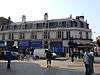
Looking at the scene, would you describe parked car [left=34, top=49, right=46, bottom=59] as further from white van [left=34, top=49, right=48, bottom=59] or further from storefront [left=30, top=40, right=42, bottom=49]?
storefront [left=30, top=40, right=42, bottom=49]

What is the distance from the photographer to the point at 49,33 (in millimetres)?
78125

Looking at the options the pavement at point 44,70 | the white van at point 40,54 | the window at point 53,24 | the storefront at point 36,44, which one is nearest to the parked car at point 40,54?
the white van at point 40,54

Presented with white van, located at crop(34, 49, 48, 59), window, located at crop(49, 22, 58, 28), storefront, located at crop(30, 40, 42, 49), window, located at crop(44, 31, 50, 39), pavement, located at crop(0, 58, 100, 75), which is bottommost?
pavement, located at crop(0, 58, 100, 75)

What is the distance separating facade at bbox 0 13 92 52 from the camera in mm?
75938

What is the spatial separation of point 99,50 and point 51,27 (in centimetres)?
1288

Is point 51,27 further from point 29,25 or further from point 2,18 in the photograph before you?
point 2,18

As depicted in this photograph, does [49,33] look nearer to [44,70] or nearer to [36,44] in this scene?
[36,44]

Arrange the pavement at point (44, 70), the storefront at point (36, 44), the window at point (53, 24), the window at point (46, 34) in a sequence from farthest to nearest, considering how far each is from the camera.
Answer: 1. the storefront at point (36, 44)
2. the window at point (46, 34)
3. the window at point (53, 24)
4. the pavement at point (44, 70)

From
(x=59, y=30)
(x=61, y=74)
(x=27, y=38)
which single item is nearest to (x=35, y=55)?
(x=59, y=30)

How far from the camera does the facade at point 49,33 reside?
75938 mm

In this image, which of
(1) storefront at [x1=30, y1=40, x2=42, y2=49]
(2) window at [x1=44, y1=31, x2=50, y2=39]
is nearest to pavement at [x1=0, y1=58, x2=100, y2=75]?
(2) window at [x1=44, y1=31, x2=50, y2=39]

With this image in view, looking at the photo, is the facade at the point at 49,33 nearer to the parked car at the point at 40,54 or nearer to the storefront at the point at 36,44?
the storefront at the point at 36,44

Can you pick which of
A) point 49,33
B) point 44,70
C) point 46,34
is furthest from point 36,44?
point 44,70

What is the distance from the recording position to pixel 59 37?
7706cm
